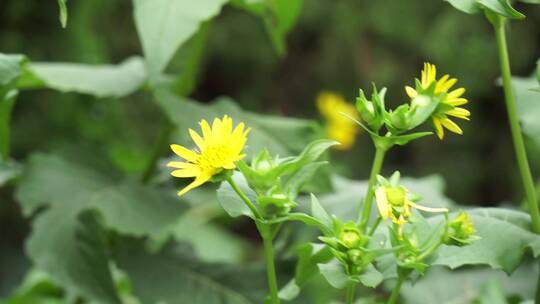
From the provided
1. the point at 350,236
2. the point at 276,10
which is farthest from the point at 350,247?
the point at 276,10

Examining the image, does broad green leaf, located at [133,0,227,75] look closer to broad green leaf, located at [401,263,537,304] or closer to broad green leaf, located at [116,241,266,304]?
broad green leaf, located at [116,241,266,304]

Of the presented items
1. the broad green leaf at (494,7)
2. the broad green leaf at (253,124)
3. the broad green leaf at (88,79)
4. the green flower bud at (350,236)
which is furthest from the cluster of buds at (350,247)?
the broad green leaf at (88,79)

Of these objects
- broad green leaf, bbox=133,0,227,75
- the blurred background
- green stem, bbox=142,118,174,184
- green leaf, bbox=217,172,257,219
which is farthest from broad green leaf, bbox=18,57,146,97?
the blurred background

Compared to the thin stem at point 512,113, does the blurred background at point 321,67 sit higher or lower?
lower

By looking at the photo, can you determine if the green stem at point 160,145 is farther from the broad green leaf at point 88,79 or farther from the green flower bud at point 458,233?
the green flower bud at point 458,233

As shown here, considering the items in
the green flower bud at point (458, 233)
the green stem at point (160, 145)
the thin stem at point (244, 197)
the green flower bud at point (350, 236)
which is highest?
the green flower bud at point (458, 233)

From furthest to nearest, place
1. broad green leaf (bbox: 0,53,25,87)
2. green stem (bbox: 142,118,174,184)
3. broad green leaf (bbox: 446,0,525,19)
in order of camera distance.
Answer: green stem (bbox: 142,118,174,184) < broad green leaf (bbox: 0,53,25,87) < broad green leaf (bbox: 446,0,525,19)

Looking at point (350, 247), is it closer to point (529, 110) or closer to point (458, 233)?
point (458, 233)
